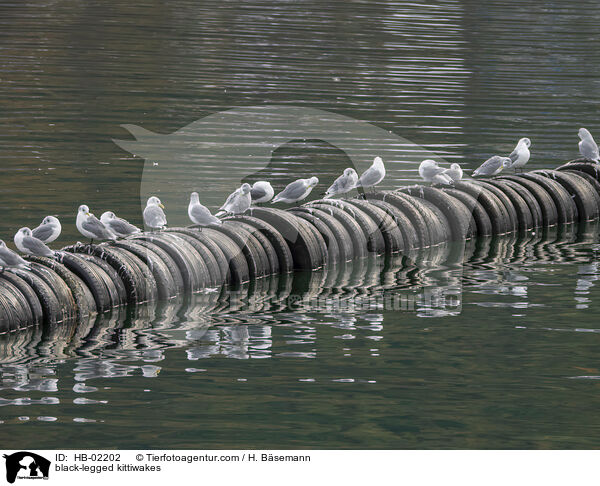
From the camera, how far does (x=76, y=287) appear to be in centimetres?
1582

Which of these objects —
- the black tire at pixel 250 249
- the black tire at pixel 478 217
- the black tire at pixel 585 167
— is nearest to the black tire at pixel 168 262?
the black tire at pixel 250 249

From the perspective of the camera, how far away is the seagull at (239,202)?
764 inches

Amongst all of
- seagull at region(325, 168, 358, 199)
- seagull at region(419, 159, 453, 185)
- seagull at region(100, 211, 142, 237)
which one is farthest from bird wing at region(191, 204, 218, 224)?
seagull at region(419, 159, 453, 185)

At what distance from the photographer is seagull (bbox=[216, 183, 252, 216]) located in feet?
63.7

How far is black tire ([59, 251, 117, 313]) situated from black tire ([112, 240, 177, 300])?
2.93 feet

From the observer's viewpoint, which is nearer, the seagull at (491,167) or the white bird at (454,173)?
the white bird at (454,173)

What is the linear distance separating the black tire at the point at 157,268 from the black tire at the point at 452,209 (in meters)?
6.74

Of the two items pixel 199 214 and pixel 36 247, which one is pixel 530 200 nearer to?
pixel 199 214

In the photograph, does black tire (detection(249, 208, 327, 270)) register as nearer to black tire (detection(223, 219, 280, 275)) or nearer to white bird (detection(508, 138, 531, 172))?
black tire (detection(223, 219, 280, 275))

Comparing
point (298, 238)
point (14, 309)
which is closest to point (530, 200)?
point (298, 238)

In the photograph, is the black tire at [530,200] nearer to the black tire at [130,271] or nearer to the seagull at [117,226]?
the seagull at [117,226]

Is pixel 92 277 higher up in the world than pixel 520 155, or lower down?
lower down

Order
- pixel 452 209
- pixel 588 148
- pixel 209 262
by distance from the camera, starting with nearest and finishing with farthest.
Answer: pixel 209 262 < pixel 452 209 < pixel 588 148
